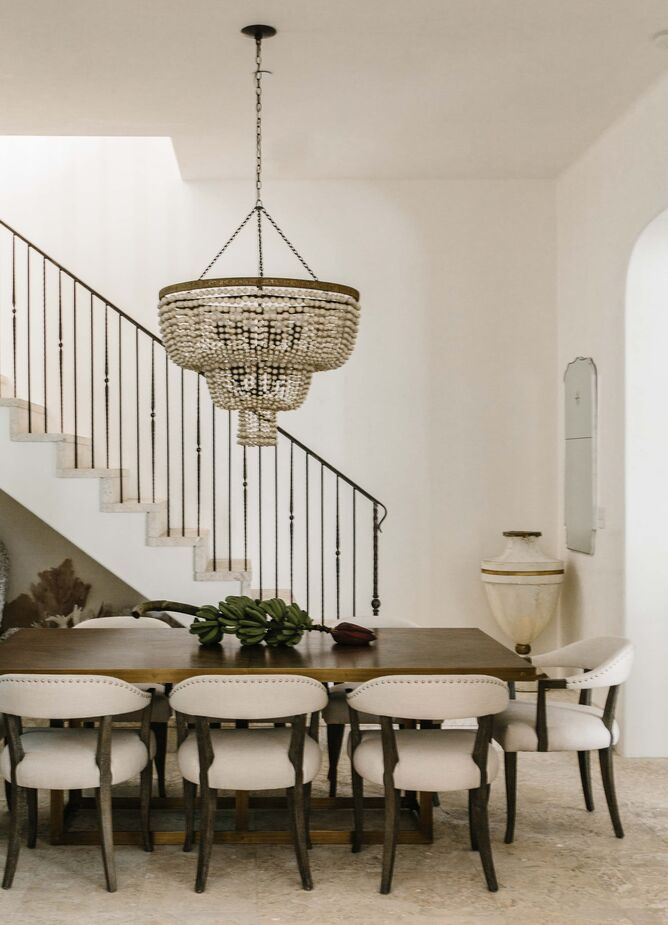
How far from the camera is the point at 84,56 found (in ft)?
16.0

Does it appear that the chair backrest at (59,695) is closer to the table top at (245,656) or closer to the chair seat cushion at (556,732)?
the table top at (245,656)

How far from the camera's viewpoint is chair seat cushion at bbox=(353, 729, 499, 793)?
362cm

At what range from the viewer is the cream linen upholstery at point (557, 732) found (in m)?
4.11

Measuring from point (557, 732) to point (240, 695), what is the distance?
1.38 meters

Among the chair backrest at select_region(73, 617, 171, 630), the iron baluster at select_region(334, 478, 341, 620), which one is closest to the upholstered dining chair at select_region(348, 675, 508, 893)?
the chair backrest at select_region(73, 617, 171, 630)

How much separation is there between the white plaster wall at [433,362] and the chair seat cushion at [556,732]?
297cm

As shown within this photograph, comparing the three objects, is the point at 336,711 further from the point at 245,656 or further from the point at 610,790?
the point at 610,790

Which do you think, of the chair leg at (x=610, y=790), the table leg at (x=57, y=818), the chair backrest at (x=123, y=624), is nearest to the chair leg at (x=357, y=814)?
the chair leg at (x=610, y=790)

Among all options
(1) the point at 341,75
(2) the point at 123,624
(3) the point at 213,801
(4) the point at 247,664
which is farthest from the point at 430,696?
(1) the point at 341,75

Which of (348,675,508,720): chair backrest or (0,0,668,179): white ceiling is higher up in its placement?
(0,0,668,179): white ceiling

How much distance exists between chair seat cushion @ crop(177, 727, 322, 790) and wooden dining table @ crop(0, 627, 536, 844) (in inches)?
10.0

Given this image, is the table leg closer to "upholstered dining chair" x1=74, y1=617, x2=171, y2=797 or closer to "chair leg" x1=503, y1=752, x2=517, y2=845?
"upholstered dining chair" x1=74, y1=617, x2=171, y2=797

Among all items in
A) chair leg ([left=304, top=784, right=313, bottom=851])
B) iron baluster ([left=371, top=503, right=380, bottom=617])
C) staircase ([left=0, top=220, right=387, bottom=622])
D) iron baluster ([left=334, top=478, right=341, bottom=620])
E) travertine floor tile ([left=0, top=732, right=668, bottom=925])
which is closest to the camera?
travertine floor tile ([left=0, top=732, right=668, bottom=925])

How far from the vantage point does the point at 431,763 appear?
3627 mm
